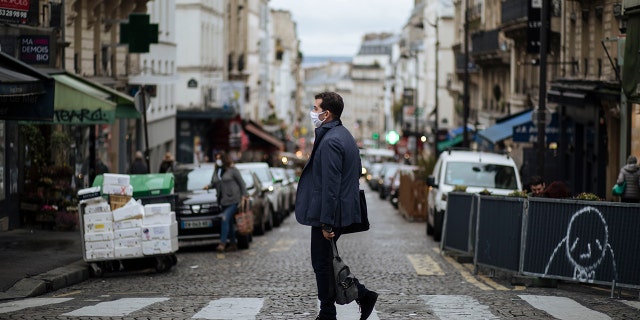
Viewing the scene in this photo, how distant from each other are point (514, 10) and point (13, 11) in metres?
34.8

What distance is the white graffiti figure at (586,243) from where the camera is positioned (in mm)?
14883

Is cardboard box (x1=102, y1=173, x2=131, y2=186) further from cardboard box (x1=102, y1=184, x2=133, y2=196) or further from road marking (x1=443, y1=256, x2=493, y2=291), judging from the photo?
road marking (x1=443, y1=256, x2=493, y2=291)

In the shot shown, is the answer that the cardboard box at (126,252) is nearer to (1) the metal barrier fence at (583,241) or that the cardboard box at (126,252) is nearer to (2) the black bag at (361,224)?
(1) the metal barrier fence at (583,241)

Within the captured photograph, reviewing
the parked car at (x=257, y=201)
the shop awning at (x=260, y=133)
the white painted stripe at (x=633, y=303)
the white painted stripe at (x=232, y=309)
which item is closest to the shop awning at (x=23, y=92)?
the white painted stripe at (x=232, y=309)

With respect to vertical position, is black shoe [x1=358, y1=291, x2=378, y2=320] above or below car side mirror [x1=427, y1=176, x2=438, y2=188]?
below

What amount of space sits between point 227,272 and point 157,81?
68.4 ft

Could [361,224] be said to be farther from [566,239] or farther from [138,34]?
[138,34]

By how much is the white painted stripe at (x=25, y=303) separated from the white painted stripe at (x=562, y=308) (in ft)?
16.0

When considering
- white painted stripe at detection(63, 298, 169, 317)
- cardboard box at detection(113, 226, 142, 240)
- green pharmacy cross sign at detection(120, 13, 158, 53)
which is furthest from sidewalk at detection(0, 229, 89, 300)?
green pharmacy cross sign at detection(120, 13, 158, 53)

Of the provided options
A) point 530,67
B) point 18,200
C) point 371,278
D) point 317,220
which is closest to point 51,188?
point 18,200

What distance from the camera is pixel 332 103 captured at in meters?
10.6

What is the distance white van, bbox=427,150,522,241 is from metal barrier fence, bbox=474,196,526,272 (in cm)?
895

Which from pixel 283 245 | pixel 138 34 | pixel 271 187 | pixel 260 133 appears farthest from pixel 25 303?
Answer: pixel 260 133

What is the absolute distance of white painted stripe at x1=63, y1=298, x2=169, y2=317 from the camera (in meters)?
12.1
